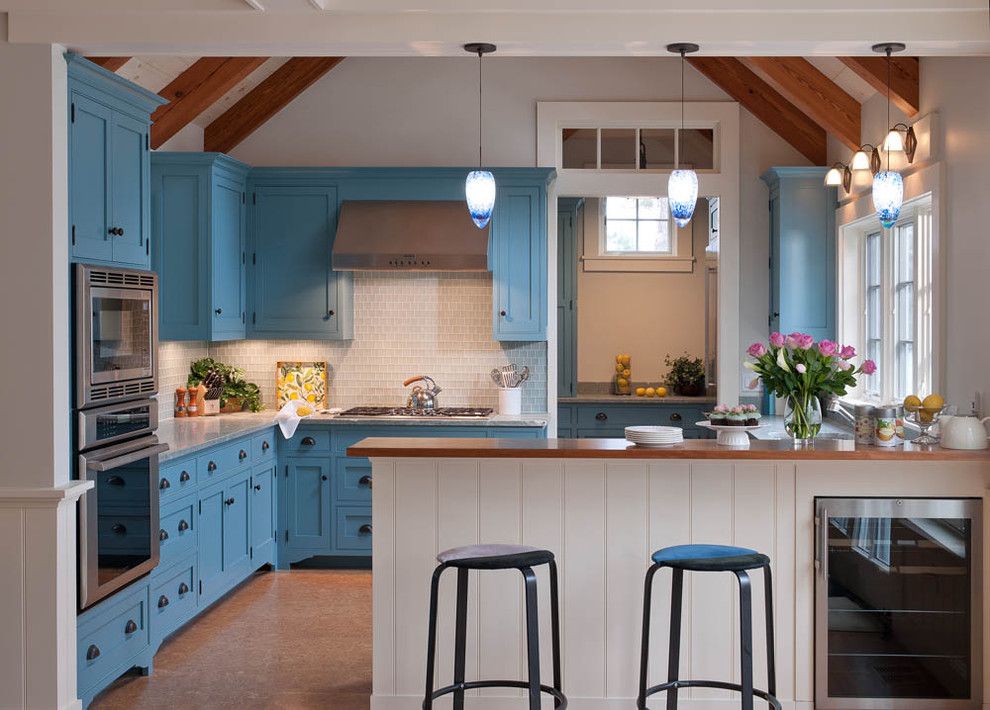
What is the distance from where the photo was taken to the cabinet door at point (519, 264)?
21.8 ft

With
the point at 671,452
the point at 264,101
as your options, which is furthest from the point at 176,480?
the point at 264,101

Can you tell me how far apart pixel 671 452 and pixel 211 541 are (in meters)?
2.63

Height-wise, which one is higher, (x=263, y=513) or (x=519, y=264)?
(x=519, y=264)

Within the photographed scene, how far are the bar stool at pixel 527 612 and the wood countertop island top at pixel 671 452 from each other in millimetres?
435

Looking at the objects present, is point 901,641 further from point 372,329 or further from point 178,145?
point 178,145

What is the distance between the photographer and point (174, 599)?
4.95 meters

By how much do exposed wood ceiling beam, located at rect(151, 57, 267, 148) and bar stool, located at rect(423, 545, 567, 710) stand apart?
11.9 feet

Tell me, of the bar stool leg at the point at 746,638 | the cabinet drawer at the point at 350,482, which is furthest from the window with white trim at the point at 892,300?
the cabinet drawer at the point at 350,482

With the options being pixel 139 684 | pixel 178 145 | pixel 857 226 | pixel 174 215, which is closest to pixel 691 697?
pixel 139 684

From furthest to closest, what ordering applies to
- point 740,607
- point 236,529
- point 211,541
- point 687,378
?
point 687,378
point 236,529
point 211,541
point 740,607

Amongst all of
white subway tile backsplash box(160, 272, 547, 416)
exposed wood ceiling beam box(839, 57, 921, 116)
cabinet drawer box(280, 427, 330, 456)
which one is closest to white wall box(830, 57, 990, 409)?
exposed wood ceiling beam box(839, 57, 921, 116)

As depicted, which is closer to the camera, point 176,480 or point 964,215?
point 964,215

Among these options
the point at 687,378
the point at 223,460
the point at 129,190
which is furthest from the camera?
the point at 687,378

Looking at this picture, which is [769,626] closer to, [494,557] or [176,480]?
[494,557]
